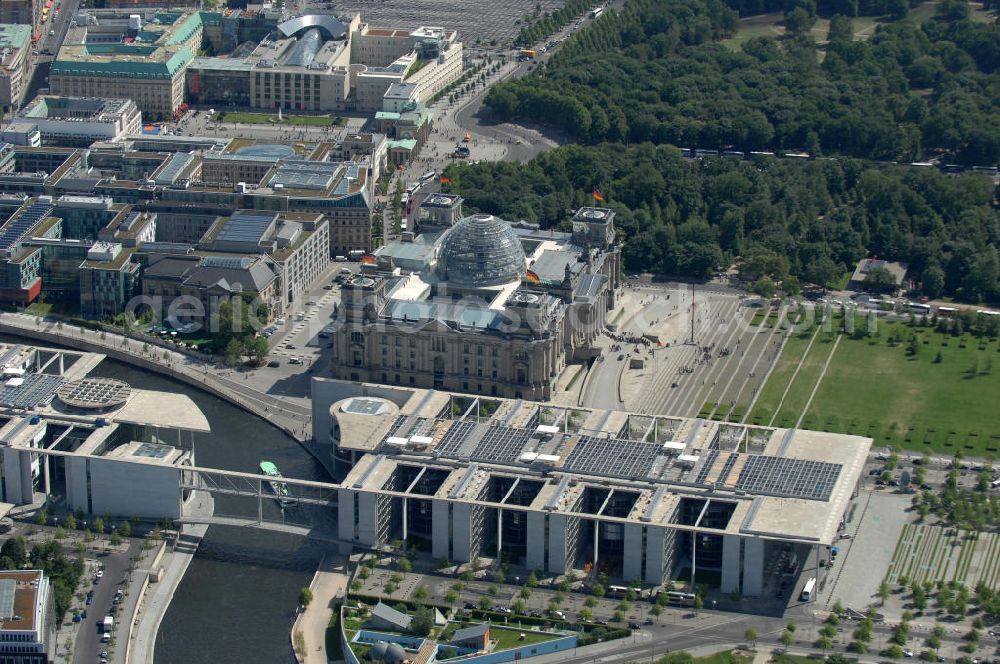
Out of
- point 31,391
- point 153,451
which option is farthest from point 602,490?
point 31,391

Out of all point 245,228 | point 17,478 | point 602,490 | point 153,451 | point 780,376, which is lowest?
point 780,376

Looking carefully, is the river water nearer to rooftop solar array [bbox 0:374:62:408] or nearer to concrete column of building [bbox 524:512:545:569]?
rooftop solar array [bbox 0:374:62:408]

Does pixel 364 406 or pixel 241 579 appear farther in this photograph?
pixel 364 406

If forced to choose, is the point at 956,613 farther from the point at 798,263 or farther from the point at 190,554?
the point at 798,263

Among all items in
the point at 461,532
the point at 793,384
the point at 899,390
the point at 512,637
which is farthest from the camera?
the point at 793,384

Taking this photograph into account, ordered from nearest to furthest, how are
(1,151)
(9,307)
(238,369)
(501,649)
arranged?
1. (501,649)
2. (238,369)
3. (9,307)
4. (1,151)

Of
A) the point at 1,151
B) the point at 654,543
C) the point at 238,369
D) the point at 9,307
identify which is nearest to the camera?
→ the point at 654,543

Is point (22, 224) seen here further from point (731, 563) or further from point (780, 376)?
point (731, 563)

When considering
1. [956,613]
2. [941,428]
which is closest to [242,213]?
[941,428]
